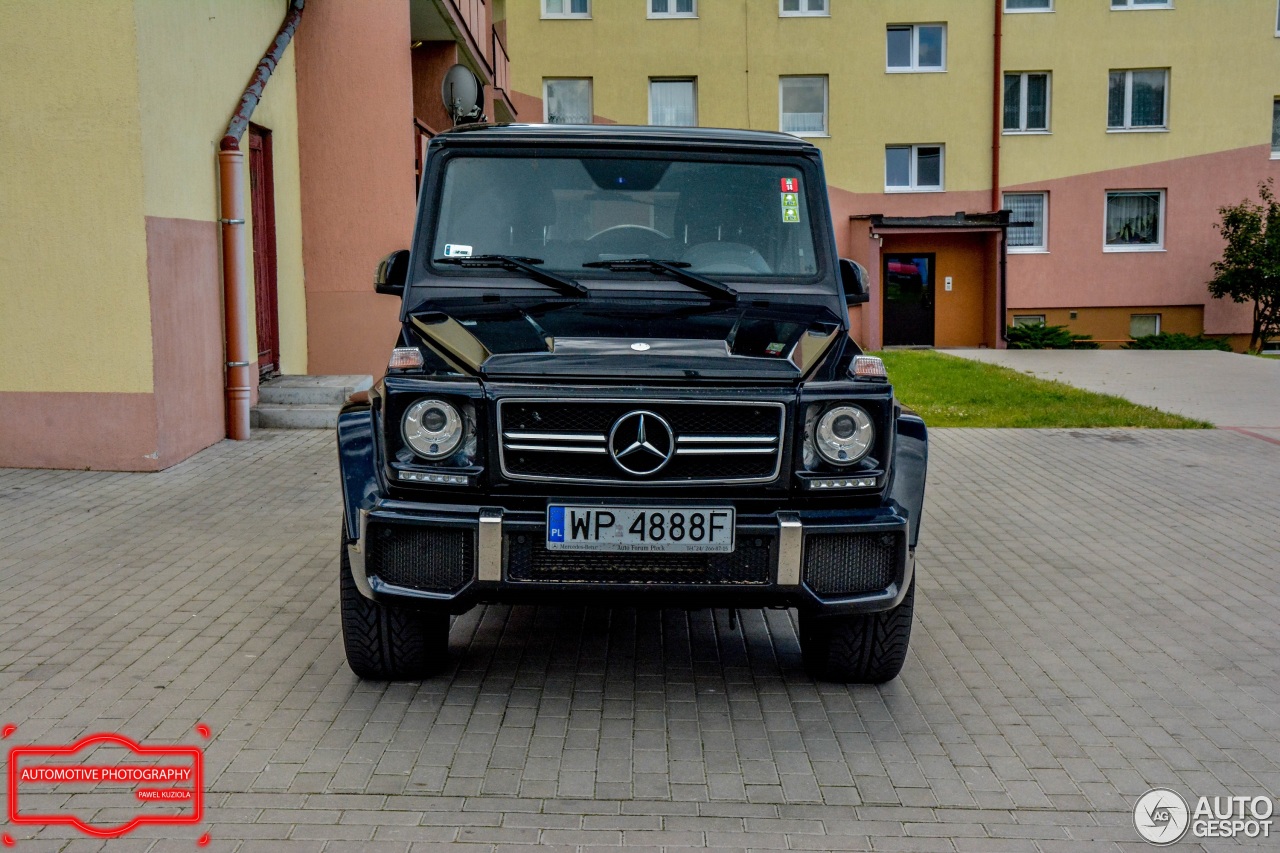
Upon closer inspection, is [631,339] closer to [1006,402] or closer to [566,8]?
[1006,402]

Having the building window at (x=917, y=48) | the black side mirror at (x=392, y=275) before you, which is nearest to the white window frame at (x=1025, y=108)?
the building window at (x=917, y=48)

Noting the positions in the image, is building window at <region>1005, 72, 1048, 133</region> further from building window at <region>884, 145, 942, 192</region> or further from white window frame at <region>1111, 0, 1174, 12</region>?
white window frame at <region>1111, 0, 1174, 12</region>

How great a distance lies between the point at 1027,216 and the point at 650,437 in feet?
96.1

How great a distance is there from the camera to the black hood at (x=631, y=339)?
4.35 m

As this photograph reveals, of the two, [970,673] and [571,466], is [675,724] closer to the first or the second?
[571,466]

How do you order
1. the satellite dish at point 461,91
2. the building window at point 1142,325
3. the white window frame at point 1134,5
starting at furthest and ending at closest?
1. the building window at point 1142,325
2. the white window frame at point 1134,5
3. the satellite dish at point 461,91

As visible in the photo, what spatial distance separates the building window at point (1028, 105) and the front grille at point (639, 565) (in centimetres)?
2914

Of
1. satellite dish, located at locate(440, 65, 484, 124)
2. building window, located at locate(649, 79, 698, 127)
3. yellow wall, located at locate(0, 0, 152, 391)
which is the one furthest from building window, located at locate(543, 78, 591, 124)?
yellow wall, located at locate(0, 0, 152, 391)

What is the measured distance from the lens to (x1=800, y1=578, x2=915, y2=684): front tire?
4777mm

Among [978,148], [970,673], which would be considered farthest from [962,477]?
[978,148]

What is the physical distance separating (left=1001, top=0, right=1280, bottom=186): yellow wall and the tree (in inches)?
71.3

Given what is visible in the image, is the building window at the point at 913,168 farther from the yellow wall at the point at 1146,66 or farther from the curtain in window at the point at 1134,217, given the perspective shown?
the curtain in window at the point at 1134,217

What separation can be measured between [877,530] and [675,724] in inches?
38.0


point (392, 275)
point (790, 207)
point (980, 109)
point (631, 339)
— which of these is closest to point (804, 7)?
point (980, 109)
